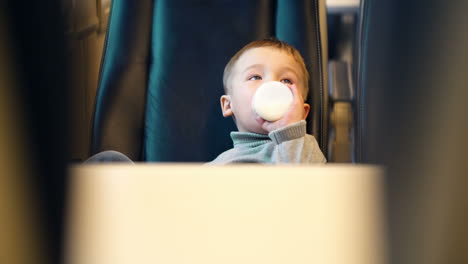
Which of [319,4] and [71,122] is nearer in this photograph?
[71,122]

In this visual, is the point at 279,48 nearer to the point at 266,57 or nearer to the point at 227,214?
the point at 266,57

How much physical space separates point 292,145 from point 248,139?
0.11 metres

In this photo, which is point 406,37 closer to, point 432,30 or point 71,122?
point 432,30

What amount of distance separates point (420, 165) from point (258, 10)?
30.5 inches

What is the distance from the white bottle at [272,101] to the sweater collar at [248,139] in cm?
6

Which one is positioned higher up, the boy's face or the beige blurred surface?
the boy's face

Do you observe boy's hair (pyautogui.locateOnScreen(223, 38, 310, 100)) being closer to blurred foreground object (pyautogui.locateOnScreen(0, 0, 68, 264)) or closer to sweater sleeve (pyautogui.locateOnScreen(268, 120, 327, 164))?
sweater sleeve (pyautogui.locateOnScreen(268, 120, 327, 164))

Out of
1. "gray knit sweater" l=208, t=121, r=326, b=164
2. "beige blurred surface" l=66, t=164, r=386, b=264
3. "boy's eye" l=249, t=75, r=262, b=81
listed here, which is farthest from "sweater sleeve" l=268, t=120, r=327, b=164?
"beige blurred surface" l=66, t=164, r=386, b=264

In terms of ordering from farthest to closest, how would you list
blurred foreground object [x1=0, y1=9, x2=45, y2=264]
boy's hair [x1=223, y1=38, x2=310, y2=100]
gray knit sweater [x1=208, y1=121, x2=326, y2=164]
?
1. boy's hair [x1=223, y1=38, x2=310, y2=100]
2. gray knit sweater [x1=208, y1=121, x2=326, y2=164]
3. blurred foreground object [x1=0, y1=9, x2=45, y2=264]

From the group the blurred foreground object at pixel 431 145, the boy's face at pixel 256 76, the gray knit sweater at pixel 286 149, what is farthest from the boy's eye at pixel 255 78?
the blurred foreground object at pixel 431 145

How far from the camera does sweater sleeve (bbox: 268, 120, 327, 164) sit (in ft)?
2.57

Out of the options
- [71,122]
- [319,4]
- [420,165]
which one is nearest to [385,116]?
[420,165]

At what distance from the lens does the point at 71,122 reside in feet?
1.02

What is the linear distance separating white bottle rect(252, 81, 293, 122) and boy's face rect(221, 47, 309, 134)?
0.14 feet
